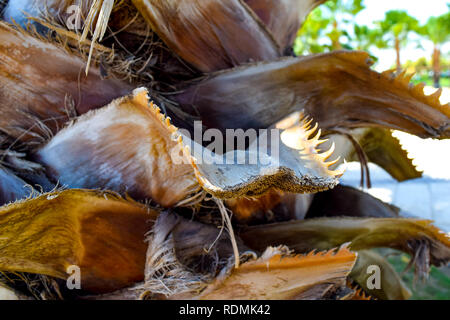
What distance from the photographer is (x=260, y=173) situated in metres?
1.09

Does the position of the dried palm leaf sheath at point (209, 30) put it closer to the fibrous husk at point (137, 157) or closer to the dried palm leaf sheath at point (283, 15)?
the dried palm leaf sheath at point (283, 15)

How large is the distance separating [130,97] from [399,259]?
2.65 m

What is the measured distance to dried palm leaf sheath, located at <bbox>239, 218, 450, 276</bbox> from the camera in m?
1.73

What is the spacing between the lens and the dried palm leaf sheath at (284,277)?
144 cm

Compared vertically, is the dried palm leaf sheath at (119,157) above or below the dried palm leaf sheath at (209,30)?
below

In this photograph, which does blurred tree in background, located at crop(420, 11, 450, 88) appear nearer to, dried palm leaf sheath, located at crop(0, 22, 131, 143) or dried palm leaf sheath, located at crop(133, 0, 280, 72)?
dried palm leaf sheath, located at crop(133, 0, 280, 72)

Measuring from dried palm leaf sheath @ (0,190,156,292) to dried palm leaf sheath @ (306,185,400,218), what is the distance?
88 cm

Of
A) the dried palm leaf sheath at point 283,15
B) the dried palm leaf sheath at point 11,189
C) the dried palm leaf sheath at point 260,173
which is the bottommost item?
the dried palm leaf sheath at point 11,189

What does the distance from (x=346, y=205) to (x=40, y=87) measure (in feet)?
4.53

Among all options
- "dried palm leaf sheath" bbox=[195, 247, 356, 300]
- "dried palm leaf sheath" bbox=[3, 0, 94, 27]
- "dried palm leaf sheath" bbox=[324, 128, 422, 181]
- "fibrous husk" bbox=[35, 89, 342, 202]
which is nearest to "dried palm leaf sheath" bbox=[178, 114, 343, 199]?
"fibrous husk" bbox=[35, 89, 342, 202]

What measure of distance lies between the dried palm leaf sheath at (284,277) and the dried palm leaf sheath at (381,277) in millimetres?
673

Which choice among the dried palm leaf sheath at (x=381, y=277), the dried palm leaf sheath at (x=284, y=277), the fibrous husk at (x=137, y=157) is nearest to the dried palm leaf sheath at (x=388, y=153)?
the dried palm leaf sheath at (x=381, y=277)
